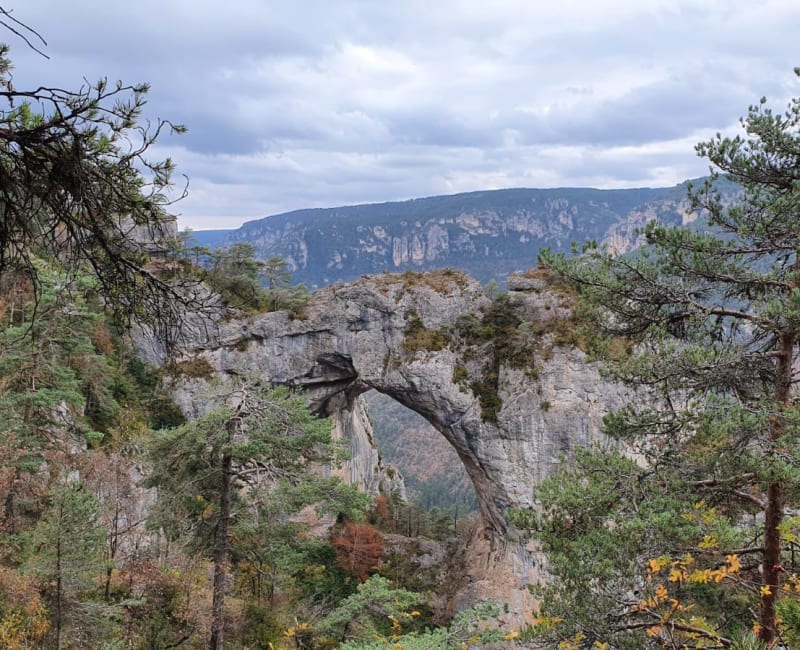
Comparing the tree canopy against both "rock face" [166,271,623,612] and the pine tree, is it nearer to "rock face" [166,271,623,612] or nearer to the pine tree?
the pine tree

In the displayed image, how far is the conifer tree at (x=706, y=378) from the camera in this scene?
490 centimetres

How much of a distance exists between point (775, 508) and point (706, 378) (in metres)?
1.33

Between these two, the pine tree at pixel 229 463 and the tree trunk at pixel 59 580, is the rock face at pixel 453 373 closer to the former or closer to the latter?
the pine tree at pixel 229 463

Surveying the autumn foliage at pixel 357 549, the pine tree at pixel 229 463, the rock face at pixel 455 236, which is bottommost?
the autumn foliage at pixel 357 549

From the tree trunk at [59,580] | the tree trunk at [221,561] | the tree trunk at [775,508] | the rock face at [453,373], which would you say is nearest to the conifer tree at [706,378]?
the tree trunk at [775,508]

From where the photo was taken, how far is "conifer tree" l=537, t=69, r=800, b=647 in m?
4.90

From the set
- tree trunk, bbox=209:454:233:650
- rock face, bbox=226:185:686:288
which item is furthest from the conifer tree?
rock face, bbox=226:185:686:288

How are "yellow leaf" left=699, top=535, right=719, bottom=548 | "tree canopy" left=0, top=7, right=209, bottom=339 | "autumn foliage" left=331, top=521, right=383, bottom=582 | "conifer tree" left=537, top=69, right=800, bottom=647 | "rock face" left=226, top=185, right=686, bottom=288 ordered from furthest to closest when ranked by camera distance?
"rock face" left=226, top=185, right=686, bottom=288, "autumn foliage" left=331, top=521, right=383, bottom=582, "conifer tree" left=537, top=69, right=800, bottom=647, "yellow leaf" left=699, top=535, right=719, bottom=548, "tree canopy" left=0, top=7, right=209, bottom=339

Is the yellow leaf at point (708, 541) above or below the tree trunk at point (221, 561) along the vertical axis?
above

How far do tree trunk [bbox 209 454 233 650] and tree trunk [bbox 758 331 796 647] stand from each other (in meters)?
6.82

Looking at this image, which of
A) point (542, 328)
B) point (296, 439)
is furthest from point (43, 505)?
point (542, 328)

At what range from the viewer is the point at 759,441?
4.99 m

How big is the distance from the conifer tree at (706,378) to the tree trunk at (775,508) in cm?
1

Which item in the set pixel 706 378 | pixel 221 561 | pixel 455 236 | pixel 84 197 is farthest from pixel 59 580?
pixel 455 236
